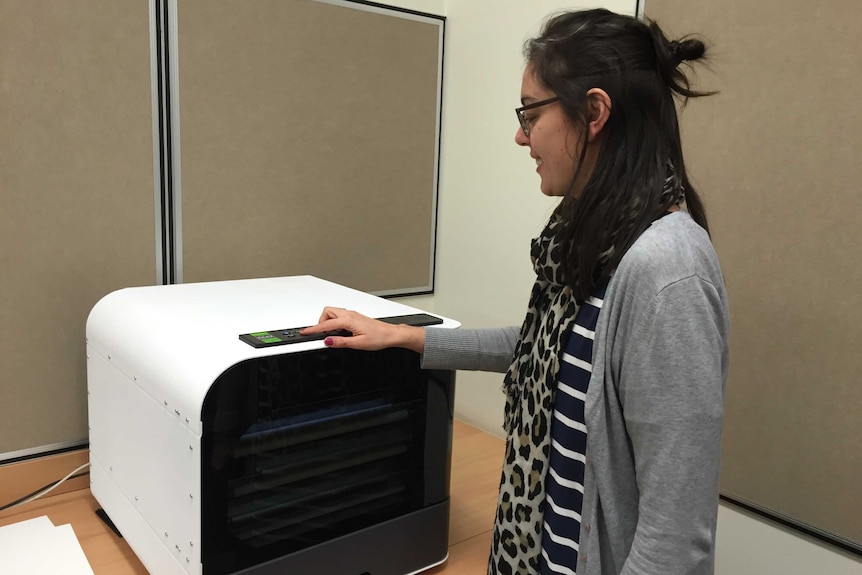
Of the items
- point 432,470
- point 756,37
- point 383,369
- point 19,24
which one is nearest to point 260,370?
point 383,369

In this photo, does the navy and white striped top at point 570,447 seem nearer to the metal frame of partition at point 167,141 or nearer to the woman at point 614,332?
the woman at point 614,332

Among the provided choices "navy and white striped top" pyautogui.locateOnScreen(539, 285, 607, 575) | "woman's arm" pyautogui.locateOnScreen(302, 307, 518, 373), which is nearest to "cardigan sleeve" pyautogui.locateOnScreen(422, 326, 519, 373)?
"woman's arm" pyautogui.locateOnScreen(302, 307, 518, 373)

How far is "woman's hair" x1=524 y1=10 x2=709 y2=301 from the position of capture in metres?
0.67

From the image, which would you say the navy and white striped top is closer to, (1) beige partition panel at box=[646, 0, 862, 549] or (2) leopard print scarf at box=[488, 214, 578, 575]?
(2) leopard print scarf at box=[488, 214, 578, 575]

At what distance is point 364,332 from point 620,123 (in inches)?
16.8

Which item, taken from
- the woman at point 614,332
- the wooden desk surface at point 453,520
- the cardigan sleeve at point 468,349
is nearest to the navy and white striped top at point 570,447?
the woman at point 614,332

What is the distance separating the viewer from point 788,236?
3.27 ft

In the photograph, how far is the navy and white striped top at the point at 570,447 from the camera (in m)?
0.71

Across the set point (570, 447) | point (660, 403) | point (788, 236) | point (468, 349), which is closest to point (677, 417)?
point (660, 403)

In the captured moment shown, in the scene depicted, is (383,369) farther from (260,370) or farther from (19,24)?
(19,24)

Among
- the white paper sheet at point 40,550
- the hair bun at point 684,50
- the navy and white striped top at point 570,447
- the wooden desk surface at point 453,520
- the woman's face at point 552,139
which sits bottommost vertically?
the wooden desk surface at point 453,520

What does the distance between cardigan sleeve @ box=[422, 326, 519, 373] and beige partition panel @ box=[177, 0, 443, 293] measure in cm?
56

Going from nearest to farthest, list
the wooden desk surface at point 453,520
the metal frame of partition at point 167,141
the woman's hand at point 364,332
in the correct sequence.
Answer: the woman's hand at point 364,332 → the wooden desk surface at point 453,520 → the metal frame of partition at point 167,141

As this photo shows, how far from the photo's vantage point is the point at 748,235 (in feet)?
3.44
